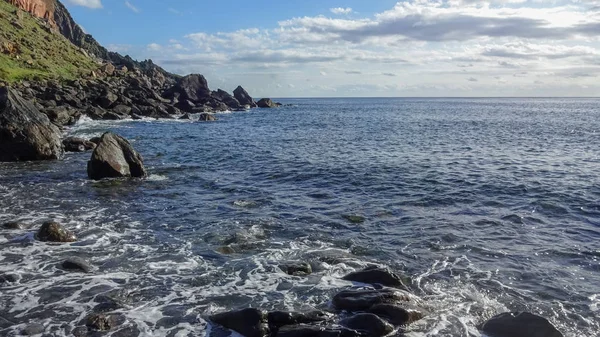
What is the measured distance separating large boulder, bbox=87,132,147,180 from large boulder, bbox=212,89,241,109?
103896 millimetres

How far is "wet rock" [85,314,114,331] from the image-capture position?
34.5ft

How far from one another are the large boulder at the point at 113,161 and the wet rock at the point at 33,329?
696 inches

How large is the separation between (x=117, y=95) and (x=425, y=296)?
260ft

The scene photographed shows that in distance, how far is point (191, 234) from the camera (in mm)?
18062

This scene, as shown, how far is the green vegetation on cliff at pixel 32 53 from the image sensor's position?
80.7m

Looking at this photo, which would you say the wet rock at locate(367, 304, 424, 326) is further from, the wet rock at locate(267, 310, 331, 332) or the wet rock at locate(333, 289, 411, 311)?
the wet rock at locate(267, 310, 331, 332)

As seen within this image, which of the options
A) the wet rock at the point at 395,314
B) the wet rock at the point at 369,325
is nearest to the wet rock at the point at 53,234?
the wet rock at the point at 369,325

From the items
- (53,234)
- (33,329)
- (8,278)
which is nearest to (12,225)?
(53,234)

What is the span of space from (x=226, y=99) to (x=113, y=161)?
4362 inches

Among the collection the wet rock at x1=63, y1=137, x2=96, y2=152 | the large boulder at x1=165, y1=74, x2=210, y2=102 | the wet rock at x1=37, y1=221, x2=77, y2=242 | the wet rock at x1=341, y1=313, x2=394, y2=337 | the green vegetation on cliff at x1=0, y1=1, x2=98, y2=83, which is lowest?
the wet rock at x1=341, y1=313, x2=394, y2=337

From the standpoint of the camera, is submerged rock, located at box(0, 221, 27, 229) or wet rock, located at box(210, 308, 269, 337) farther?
submerged rock, located at box(0, 221, 27, 229)

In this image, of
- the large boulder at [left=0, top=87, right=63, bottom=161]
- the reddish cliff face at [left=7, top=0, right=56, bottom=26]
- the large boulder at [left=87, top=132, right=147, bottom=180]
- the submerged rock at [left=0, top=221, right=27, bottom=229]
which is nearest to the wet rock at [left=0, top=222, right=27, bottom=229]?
the submerged rock at [left=0, top=221, right=27, bottom=229]

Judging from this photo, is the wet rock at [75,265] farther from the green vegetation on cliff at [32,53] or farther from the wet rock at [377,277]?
the green vegetation on cliff at [32,53]

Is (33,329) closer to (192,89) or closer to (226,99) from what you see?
(192,89)
